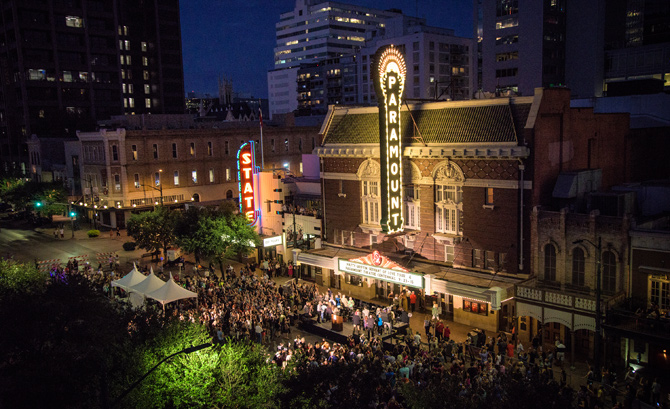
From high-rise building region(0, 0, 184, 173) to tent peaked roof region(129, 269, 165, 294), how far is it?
7272 centimetres

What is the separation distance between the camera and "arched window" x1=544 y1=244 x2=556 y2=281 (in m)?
30.7

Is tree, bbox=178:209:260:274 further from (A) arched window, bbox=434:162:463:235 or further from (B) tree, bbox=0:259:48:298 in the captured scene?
(A) arched window, bbox=434:162:463:235


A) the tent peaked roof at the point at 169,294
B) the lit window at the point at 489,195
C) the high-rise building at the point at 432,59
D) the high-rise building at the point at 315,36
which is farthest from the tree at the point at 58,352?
the high-rise building at the point at 315,36

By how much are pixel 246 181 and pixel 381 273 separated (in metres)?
19.8

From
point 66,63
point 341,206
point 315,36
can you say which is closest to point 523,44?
point 341,206

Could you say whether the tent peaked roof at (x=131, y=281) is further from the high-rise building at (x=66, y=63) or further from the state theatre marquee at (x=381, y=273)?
the high-rise building at (x=66, y=63)

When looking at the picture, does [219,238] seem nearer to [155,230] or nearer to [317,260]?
[317,260]

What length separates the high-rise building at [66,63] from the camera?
3871 inches

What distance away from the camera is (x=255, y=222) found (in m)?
51.0

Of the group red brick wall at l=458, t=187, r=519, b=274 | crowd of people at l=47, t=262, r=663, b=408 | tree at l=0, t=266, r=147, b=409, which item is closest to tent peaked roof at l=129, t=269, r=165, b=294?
crowd of people at l=47, t=262, r=663, b=408

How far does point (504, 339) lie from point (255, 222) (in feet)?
93.4

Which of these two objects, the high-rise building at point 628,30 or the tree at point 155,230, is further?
the high-rise building at point 628,30

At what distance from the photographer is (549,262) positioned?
101 ft

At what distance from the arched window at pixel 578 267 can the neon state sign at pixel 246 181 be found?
28.8 meters
